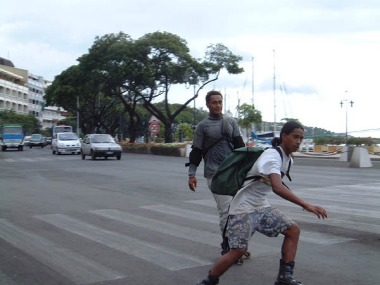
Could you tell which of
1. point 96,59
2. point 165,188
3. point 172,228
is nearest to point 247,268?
point 172,228

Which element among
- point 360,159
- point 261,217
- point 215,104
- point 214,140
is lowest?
point 360,159

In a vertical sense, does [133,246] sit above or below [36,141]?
below

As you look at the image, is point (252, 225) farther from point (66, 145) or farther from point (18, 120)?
point (18, 120)

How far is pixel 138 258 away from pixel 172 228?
1932 mm

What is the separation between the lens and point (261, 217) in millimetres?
4273

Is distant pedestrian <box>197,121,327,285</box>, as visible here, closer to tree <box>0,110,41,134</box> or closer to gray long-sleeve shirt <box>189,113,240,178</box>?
gray long-sleeve shirt <box>189,113,240,178</box>

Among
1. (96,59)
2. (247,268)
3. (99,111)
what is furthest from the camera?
(99,111)

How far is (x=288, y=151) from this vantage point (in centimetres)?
423

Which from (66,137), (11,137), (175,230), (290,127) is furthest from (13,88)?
(290,127)

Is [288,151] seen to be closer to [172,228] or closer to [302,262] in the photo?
[302,262]

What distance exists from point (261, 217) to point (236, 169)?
1.78 ft

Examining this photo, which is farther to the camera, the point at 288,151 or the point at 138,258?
the point at 138,258

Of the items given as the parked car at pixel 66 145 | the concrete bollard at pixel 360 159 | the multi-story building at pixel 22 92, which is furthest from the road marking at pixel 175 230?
the multi-story building at pixel 22 92

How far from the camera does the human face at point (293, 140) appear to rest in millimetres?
4180
